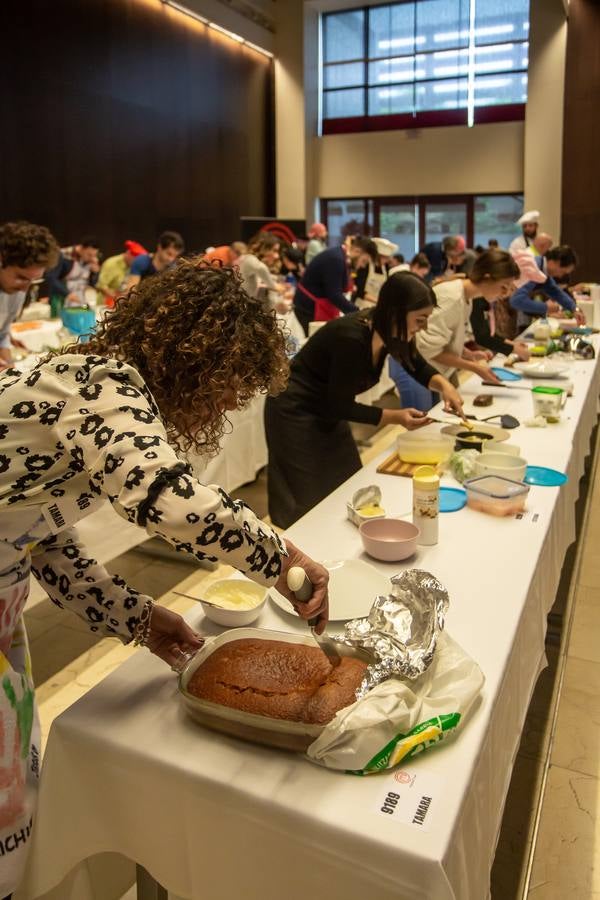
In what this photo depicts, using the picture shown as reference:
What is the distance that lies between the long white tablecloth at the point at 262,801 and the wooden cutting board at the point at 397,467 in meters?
0.80

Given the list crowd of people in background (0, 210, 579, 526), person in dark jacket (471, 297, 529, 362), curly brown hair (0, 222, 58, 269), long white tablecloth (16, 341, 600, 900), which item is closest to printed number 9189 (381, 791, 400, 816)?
long white tablecloth (16, 341, 600, 900)

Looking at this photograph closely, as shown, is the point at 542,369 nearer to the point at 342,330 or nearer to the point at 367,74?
the point at 342,330

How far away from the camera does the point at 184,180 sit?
1005 cm

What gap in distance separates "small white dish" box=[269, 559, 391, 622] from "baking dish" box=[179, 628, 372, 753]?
0.67 feet

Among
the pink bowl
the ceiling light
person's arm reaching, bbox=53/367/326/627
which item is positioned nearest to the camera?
person's arm reaching, bbox=53/367/326/627

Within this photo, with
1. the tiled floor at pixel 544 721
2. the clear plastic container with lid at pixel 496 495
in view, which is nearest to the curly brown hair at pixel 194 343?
the clear plastic container with lid at pixel 496 495

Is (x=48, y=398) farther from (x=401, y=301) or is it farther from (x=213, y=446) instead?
(x=401, y=301)

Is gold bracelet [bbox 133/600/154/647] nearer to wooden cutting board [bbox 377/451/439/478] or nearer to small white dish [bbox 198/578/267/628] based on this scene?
small white dish [bbox 198/578/267/628]

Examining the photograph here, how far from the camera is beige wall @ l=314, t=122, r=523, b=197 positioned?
10688mm

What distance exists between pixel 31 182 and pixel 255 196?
4792 mm

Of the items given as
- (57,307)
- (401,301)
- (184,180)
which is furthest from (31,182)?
(401,301)

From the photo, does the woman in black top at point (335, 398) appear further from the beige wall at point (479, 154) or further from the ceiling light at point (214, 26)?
the beige wall at point (479, 154)

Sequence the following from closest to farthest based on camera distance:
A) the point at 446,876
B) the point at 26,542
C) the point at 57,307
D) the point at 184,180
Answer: the point at 446,876 < the point at 26,542 < the point at 57,307 < the point at 184,180

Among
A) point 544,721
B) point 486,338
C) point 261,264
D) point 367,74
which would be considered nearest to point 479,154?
point 367,74
